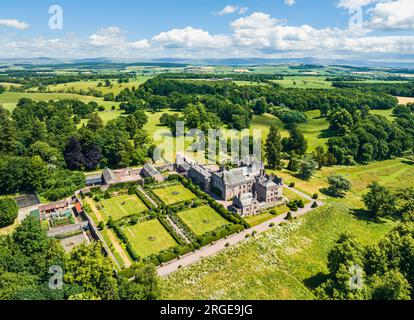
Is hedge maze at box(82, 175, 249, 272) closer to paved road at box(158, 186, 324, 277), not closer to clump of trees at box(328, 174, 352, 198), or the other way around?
paved road at box(158, 186, 324, 277)

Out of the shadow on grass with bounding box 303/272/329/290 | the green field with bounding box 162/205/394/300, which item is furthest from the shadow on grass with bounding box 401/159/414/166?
the shadow on grass with bounding box 303/272/329/290

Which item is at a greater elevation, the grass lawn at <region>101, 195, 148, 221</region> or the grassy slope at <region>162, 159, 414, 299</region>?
the grass lawn at <region>101, 195, 148, 221</region>

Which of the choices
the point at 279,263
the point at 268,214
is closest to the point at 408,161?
the point at 268,214

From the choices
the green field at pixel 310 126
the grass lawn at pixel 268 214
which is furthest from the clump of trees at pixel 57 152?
the green field at pixel 310 126

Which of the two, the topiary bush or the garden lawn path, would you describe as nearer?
the garden lawn path

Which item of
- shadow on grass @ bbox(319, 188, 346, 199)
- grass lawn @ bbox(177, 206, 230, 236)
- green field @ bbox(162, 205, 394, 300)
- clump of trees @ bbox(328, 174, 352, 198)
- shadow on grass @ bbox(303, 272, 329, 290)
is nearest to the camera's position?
Result: green field @ bbox(162, 205, 394, 300)

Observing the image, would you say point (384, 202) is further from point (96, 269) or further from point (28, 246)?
point (28, 246)

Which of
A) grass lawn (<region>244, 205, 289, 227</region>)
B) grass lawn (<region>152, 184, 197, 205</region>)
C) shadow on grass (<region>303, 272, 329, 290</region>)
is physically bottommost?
shadow on grass (<region>303, 272, 329, 290</region>)
